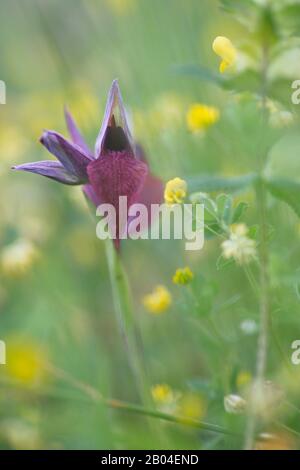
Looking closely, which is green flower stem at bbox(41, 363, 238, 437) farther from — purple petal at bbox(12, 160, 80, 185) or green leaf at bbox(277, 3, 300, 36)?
green leaf at bbox(277, 3, 300, 36)

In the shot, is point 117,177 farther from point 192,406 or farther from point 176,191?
point 192,406

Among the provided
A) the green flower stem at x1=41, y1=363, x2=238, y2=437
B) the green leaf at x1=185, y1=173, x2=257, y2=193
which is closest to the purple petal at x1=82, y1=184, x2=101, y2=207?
the green leaf at x1=185, y1=173, x2=257, y2=193

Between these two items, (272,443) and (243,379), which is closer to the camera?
(272,443)

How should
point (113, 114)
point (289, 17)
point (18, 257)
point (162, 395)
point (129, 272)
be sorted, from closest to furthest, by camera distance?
point (289, 17) → point (113, 114) → point (162, 395) → point (18, 257) → point (129, 272)

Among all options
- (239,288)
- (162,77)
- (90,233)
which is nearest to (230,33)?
(162,77)

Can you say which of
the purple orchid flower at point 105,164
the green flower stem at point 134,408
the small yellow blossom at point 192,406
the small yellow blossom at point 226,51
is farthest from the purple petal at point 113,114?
the small yellow blossom at point 192,406

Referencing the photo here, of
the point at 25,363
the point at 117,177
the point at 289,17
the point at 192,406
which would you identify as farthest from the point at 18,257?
the point at 289,17
